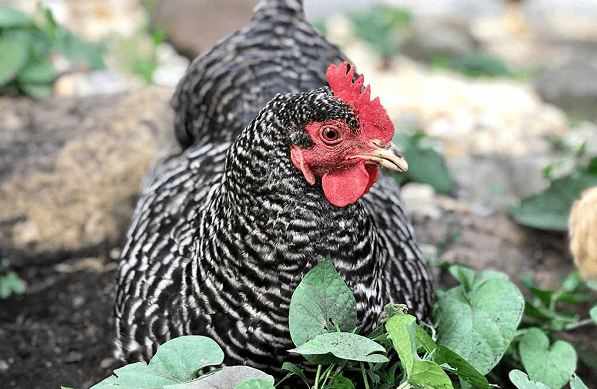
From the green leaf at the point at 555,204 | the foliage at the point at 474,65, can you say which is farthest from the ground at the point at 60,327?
the foliage at the point at 474,65

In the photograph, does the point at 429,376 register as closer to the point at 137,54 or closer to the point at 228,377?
the point at 228,377

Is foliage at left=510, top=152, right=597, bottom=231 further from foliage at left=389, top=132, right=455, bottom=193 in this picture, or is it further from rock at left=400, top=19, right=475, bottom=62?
rock at left=400, top=19, right=475, bottom=62

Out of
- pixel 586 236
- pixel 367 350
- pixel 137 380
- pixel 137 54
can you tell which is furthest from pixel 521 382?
pixel 137 54

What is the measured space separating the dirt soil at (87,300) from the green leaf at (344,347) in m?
1.17

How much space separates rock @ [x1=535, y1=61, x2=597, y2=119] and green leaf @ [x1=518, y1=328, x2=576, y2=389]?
408 centimetres

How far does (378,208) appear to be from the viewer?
214 cm

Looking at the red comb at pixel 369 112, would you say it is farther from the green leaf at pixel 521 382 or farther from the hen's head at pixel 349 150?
the green leaf at pixel 521 382

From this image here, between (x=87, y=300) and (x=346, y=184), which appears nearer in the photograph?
(x=346, y=184)

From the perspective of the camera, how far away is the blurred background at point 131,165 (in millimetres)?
2582

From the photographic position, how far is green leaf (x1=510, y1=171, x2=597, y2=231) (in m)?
2.88

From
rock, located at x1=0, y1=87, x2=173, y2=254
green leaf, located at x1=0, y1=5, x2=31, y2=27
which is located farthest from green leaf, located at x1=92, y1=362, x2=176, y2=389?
green leaf, located at x1=0, y1=5, x2=31, y2=27

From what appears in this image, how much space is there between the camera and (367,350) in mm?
1395

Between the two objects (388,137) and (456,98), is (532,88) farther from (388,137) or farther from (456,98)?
(388,137)

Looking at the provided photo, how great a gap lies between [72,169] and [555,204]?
243cm
